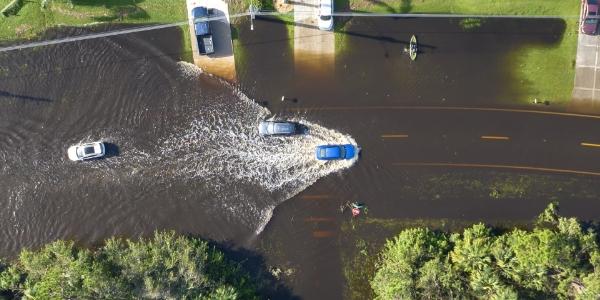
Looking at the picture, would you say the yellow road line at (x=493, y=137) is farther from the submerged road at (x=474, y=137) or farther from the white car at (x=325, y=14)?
the white car at (x=325, y=14)

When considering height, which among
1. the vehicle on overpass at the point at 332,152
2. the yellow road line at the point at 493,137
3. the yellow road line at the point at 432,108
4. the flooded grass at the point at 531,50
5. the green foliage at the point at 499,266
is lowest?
the green foliage at the point at 499,266

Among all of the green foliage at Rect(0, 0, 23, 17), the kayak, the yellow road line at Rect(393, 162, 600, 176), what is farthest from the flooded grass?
the green foliage at Rect(0, 0, 23, 17)

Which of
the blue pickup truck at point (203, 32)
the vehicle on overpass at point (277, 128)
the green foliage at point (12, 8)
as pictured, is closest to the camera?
the blue pickup truck at point (203, 32)

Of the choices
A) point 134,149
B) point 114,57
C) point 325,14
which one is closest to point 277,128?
point 325,14

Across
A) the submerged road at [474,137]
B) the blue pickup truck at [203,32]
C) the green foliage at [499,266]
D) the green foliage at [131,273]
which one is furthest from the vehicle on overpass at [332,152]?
the blue pickup truck at [203,32]

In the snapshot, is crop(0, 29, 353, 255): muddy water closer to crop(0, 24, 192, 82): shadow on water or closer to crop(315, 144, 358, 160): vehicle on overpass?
crop(0, 24, 192, 82): shadow on water

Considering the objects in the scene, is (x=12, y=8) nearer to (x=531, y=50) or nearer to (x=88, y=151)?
(x=88, y=151)

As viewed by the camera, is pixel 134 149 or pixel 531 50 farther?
pixel 134 149
